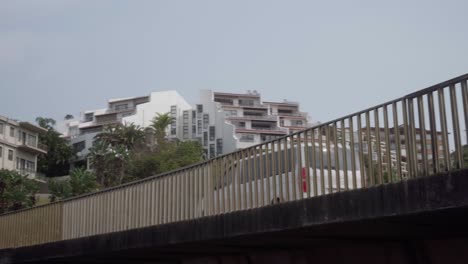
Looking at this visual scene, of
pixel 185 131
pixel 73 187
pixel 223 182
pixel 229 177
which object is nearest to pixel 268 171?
pixel 229 177

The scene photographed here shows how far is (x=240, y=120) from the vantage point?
113 m

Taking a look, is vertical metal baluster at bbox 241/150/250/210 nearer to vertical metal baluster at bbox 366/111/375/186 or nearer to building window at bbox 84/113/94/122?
vertical metal baluster at bbox 366/111/375/186

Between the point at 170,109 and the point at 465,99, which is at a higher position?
the point at 170,109

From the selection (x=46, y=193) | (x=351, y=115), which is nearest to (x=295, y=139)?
(x=351, y=115)

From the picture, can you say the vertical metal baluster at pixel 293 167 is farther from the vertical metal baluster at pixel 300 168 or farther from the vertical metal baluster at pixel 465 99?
the vertical metal baluster at pixel 465 99

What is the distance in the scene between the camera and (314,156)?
9.38 m

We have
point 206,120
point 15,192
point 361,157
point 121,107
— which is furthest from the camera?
point 121,107

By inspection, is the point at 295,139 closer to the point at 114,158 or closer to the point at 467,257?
the point at 467,257

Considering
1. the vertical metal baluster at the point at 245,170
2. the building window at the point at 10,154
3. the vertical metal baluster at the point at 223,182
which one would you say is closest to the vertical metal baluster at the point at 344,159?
the vertical metal baluster at the point at 245,170

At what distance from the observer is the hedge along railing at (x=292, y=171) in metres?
7.66

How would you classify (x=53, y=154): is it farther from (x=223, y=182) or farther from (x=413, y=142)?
(x=413, y=142)

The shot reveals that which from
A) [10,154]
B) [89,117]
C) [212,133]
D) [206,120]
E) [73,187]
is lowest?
[73,187]

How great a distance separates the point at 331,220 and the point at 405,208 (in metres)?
1.29

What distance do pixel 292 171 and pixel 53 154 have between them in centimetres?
8832
